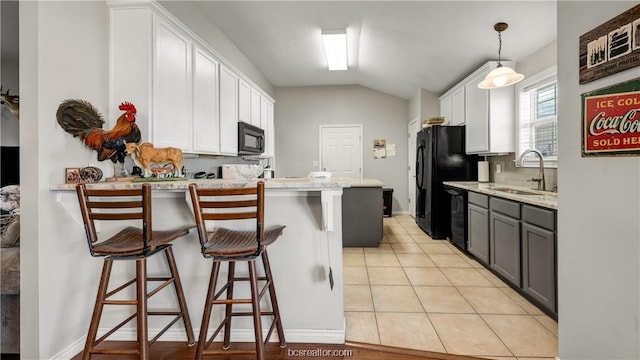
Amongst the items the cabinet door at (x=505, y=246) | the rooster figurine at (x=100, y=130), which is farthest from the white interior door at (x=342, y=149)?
the rooster figurine at (x=100, y=130)

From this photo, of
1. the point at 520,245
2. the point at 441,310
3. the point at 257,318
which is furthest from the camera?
the point at 520,245

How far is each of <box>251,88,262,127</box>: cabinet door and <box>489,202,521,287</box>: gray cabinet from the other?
3.00m

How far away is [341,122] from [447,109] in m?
2.24

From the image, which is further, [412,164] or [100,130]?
[412,164]

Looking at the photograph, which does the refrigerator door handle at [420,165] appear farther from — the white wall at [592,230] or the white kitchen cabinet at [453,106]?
the white wall at [592,230]

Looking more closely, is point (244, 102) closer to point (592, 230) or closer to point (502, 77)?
point (502, 77)

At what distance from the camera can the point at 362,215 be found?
3.80m

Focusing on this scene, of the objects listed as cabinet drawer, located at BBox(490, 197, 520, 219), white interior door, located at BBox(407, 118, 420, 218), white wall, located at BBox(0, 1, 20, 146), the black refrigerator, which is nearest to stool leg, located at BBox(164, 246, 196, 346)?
white wall, located at BBox(0, 1, 20, 146)

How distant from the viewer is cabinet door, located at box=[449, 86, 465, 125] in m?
4.18

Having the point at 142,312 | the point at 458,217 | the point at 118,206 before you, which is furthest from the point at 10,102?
the point at 458,217

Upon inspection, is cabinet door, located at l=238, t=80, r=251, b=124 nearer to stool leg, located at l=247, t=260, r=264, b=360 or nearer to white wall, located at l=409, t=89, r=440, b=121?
stool leg, located at l=247, t=260, r=264, b=360

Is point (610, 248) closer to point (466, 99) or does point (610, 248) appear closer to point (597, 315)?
point (597, 315)

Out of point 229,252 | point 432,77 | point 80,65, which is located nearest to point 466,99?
point 432,77

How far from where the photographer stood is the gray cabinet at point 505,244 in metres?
2.34
